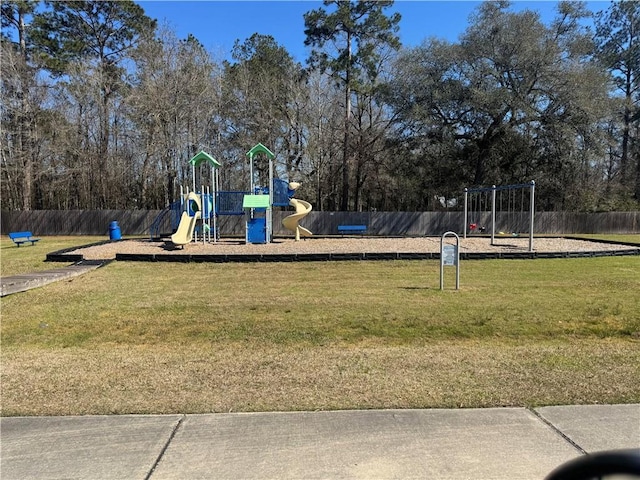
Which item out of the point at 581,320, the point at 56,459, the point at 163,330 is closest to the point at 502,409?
the point at 56,459

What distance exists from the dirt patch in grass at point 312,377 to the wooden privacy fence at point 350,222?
23.3 meters

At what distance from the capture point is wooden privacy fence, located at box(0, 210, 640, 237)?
94.5 ft

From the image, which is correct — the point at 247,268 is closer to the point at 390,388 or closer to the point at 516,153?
the point at 390,388

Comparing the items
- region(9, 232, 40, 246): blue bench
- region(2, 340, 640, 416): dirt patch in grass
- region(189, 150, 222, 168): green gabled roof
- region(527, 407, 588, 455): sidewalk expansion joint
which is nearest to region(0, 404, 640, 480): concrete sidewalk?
region(527, 407, 588, 455): sidewalk expansion joint

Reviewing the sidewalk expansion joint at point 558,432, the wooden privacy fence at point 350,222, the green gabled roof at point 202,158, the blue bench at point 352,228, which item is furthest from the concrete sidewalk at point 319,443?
the wooden privacy fence at point 350,222

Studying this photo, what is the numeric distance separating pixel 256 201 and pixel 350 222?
12434mm

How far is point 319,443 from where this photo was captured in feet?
9.68

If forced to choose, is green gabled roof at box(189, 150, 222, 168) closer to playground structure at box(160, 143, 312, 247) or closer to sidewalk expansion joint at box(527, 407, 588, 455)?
playground structure at box(160, 143, 312, 247)

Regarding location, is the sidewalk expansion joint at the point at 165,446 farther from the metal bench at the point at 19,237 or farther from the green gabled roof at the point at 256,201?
the metal bench at the point at 19,237

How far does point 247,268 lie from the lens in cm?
1198

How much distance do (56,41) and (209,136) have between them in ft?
39.6

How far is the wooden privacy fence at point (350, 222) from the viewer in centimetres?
2881

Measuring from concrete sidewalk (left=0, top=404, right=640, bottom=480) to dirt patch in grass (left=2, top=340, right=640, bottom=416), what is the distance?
0.21 metres

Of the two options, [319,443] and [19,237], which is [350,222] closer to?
[19,237]
